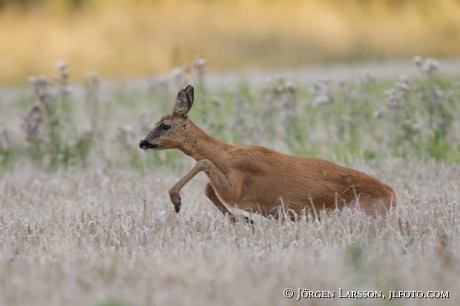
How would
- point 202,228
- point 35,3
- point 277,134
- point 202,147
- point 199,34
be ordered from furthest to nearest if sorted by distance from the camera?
point 35,3
point 199,34
point 277,134
point 202,147
point 202,228

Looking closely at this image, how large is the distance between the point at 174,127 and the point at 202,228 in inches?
36.9

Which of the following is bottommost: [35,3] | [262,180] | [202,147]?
[262,180]

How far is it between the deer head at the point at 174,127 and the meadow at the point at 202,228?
58 cm

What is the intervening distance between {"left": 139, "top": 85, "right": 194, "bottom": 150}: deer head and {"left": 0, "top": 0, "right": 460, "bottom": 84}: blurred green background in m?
18.0

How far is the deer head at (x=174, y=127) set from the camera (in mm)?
6660

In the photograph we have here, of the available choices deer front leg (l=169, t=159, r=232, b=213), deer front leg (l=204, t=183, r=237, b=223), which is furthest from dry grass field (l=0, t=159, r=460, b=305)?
deer front leg (l=169, t=159, r=232, b=213)

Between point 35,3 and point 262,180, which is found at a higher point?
point 35,3

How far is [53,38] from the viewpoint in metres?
27.3

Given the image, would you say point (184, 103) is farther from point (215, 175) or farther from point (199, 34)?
point (199, 34)

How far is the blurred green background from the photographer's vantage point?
84.5 feet

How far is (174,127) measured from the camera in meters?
6.71

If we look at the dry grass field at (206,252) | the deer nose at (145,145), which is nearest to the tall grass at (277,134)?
the dry grass field at (206,252)

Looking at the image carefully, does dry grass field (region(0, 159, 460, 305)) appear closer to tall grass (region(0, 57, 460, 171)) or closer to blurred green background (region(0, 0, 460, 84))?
tall grass (region(0, 57, 460, 171))

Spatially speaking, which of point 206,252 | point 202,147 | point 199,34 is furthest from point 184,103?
point 199,34
